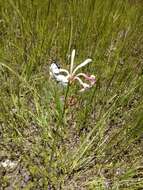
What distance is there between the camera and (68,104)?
6.59 ft

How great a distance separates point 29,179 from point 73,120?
0.47 m

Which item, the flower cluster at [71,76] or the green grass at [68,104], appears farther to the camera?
the green grass at [68,104]

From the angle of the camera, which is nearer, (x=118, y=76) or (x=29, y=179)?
(x=29, y=179)

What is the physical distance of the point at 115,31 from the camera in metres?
2.95

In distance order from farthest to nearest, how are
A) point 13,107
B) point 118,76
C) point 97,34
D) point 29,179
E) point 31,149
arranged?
point 97,34 → point 118,76 → point 13,107 → point 31,149 → point 29,179

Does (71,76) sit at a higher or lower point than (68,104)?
lower

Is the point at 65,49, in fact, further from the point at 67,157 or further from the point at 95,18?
the point at 67,157

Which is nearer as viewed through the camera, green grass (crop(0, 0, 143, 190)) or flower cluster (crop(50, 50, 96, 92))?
flower cluster (crop(50, 50, 96, 92))

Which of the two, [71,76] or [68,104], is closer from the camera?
[71,76]

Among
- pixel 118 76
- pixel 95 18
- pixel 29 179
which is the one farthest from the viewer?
pixel 95 18

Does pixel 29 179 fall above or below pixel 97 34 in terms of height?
below

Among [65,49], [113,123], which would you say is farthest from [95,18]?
[113,123]

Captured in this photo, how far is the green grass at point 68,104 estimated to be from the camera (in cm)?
184

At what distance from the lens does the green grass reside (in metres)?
1.84
